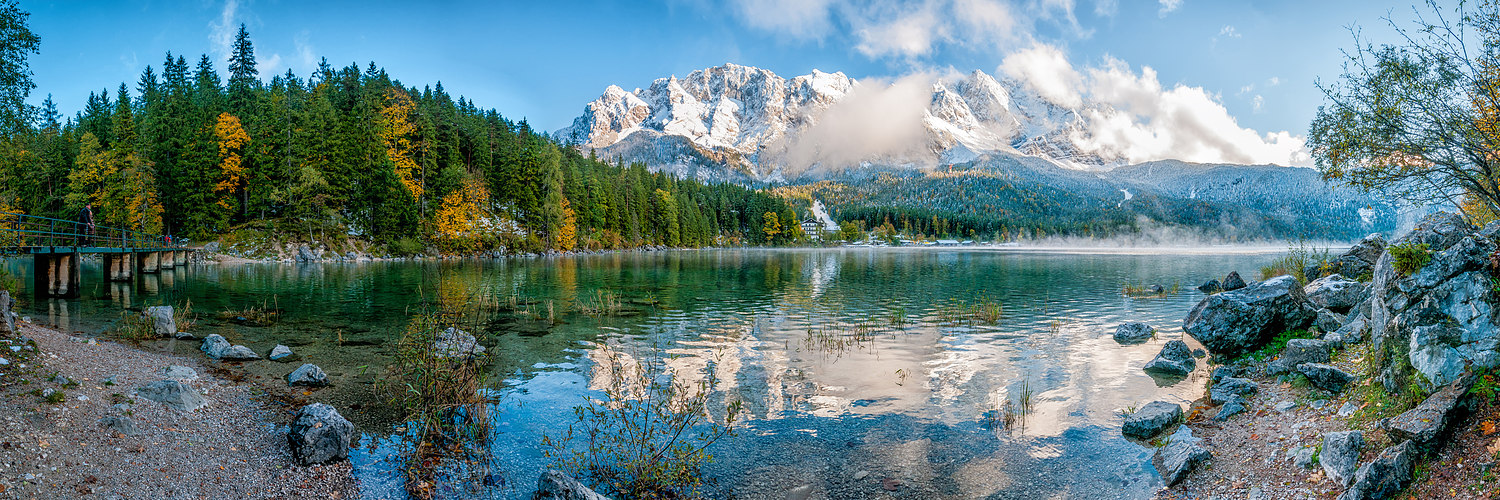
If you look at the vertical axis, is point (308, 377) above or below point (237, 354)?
below

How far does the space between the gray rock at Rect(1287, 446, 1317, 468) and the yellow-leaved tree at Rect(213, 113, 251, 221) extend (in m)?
85.7

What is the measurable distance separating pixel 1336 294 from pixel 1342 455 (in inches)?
584

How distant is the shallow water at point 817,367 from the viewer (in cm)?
1017

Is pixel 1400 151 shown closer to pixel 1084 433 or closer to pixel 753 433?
pixel 1084 433

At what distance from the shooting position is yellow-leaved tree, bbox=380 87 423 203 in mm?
78938

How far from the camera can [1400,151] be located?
15.5 meters

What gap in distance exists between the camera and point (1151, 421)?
38.6 feet

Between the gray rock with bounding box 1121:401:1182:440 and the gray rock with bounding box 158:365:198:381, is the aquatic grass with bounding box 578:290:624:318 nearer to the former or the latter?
the gray rock with bounding box 158:365:198:381

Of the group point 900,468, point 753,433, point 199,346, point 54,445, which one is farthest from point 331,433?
point 199,346

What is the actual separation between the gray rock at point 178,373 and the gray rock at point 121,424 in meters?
3.67

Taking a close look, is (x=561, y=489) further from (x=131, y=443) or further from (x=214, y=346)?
(x=214, y=346)

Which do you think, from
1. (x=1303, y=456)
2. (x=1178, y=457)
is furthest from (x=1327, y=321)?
(x=1303, y=456)

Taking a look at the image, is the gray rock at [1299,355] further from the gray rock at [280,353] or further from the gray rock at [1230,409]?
the gray rock at [280,353]

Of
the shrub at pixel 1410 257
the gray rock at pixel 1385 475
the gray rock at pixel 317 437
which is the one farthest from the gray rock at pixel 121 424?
the shrub at pixel 1410 257
